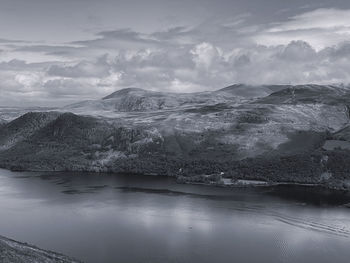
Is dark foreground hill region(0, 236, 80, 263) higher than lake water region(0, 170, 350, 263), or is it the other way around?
dark foreground hill region(0, 236, 80, 263)

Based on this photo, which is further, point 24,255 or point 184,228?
point 184,228

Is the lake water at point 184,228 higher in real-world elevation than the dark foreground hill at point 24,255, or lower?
lower

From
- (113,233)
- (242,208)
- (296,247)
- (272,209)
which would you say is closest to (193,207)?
(242,208)

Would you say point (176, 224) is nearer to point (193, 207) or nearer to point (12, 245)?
point (193, 207)

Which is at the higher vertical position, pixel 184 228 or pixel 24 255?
pixel 24 255

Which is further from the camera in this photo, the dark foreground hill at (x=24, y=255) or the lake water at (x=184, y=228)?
the lake water at (x=184, y=228)
